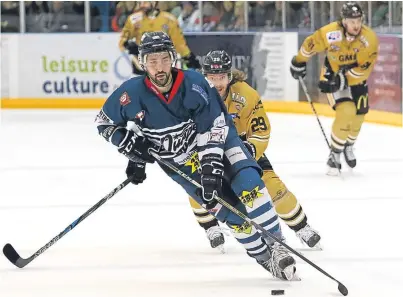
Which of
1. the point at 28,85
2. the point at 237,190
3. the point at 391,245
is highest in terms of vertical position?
the point at 237,190

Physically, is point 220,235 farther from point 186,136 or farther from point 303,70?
point 303,70

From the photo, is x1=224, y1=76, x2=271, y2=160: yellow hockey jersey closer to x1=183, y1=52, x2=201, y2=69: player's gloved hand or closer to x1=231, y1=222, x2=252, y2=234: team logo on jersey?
x1=231, y1=222, x2=252, y2=234: team logo on jersey

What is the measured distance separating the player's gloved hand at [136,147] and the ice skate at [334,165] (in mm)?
3255

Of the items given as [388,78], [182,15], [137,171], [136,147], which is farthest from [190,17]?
[136,147]

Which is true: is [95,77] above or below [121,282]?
below

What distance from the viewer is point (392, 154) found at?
8.05 metres

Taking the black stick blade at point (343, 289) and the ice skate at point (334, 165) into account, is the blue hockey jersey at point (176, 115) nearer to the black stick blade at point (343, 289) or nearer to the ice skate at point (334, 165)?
the black stick blade at point (343, 289)

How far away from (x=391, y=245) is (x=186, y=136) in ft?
3.89

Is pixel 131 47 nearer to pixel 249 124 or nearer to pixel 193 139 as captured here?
pixel 249 124

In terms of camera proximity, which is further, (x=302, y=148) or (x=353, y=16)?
(x=302, y=148)

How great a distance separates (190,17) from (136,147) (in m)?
8.12

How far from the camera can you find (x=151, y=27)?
10320 millimetres

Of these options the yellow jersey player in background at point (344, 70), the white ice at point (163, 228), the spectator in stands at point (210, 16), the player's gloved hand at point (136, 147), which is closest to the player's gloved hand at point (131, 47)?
the white ice at point (163, 228)

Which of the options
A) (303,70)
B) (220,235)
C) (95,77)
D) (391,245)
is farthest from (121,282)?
(95,77)
